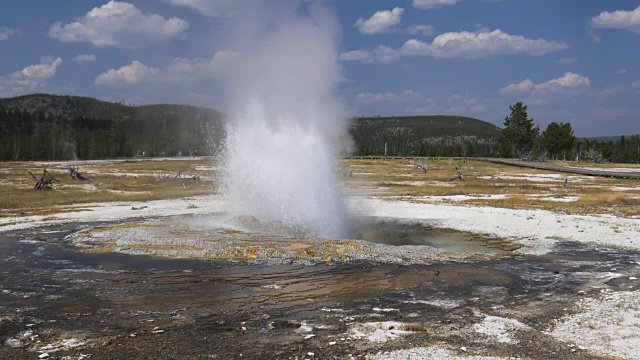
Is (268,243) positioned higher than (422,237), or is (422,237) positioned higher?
(268,243)

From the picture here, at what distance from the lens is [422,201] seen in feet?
122

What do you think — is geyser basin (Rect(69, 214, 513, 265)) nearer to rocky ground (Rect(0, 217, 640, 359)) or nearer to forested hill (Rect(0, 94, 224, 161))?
rocky ground (Rect(0, 217, 640, 359))

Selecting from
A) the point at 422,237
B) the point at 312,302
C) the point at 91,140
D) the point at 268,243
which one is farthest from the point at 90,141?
the point at 312,302

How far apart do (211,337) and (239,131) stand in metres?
16.8

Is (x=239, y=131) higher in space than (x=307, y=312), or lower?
higher

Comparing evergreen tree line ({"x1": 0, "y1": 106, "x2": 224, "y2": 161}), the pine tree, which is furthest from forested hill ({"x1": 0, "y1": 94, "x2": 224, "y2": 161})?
the pine tree

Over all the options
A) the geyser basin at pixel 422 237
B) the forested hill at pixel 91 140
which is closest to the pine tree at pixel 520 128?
the forested hill at pixel 91 140

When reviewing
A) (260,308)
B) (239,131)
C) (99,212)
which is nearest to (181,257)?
(260,308)

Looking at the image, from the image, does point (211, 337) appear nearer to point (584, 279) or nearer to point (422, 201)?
point (584, 279)

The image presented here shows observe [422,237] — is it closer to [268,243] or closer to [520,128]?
[268,243]

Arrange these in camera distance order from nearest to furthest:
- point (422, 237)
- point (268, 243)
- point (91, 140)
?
1. point (268, 243)
2. point (422, 237)
3. point (91, 140)

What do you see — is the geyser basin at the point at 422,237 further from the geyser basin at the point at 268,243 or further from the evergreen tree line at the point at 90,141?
the evergreen tree line at the point at 90,141

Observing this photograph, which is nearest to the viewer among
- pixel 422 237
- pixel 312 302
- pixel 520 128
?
pixel 312 302

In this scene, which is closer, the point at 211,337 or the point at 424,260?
the point at 211,337
